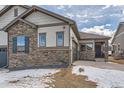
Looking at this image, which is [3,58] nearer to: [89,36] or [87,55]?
[87,55]

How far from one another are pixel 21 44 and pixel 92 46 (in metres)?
7.41

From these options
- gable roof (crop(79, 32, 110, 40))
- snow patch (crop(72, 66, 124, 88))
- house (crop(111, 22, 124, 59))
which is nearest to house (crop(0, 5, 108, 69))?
snow patch (crop(72, 66, 124, 88))

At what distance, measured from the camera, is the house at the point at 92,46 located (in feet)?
62.8

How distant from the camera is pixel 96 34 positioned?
2006 centimetres

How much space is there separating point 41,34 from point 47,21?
93cm

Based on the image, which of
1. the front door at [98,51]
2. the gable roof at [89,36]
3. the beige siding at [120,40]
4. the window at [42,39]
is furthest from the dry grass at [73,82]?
the beige siding at [120,40]

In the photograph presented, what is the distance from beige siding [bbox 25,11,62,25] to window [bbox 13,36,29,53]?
1.28m

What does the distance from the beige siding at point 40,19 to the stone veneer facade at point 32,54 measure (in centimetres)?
49

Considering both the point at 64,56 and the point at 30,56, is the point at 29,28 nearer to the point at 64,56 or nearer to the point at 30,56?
the point at 30,56

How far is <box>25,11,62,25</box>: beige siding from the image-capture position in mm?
14047

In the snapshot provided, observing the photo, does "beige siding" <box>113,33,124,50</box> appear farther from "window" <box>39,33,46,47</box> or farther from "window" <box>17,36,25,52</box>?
"window" <box>17,36,25,52</box>

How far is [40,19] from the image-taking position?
47.3 ft
